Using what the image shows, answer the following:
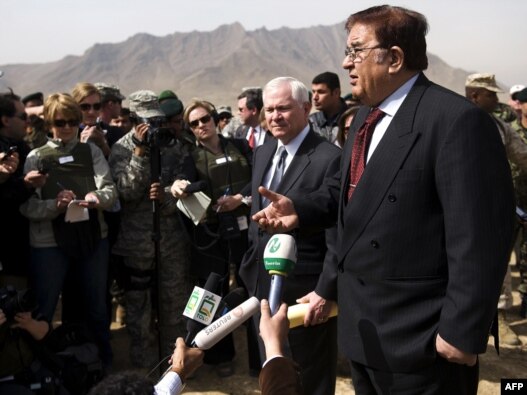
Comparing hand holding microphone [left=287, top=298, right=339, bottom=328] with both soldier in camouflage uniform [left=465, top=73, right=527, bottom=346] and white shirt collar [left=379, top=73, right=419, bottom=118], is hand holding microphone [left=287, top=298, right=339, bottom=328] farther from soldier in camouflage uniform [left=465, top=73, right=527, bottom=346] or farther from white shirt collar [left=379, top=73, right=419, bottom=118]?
soldier in camouflage uniform [left=465, top=73, right=527, bottom=346]

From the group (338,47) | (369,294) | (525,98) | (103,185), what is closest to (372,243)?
(369,294)

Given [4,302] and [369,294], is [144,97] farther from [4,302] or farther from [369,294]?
[369,294]

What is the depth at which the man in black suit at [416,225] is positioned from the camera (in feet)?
6.52

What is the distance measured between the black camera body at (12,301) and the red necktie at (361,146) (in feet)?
7.58

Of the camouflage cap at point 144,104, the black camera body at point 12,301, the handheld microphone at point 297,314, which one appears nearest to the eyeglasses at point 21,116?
the camouflage cap at point 144,104

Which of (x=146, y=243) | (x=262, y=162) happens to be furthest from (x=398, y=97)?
(x=146, y=243)

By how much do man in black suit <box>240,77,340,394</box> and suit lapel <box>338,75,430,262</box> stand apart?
98 cm

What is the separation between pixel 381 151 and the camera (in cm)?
223

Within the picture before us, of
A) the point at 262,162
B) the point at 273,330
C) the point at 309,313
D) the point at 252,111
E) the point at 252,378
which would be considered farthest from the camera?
the point at 252,111

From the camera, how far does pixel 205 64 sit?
398 ft

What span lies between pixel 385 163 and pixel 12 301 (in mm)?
2567

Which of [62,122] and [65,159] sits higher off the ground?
[62,122]

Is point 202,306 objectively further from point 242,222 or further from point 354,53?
point 242,222

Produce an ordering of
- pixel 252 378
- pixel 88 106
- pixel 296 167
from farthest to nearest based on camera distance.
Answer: pixel 88 106, pixel 252 378, pixel 296 167
